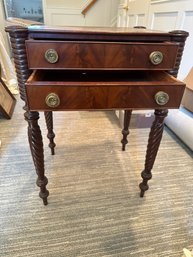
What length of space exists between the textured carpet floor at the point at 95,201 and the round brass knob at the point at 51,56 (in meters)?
0.69

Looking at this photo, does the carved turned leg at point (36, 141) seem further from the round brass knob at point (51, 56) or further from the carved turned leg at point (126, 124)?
the carved turned leg at point (126, 124)

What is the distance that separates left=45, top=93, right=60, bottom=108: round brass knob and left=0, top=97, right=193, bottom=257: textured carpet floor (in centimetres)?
57

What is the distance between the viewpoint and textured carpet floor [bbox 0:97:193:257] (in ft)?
2.64

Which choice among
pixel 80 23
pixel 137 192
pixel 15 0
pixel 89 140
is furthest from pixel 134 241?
pixel 15 0

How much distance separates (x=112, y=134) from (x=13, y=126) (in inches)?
32.3

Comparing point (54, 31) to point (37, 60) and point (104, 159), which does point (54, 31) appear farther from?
point (104, 159)

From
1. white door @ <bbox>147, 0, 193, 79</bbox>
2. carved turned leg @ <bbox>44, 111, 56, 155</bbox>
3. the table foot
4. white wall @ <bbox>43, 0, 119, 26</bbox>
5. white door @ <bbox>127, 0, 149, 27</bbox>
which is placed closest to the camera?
the table foot

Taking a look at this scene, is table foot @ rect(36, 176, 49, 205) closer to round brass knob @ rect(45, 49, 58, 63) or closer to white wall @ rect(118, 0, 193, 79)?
round brass knob @ rect(45, 49, 58, 63)

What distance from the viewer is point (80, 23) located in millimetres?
3586

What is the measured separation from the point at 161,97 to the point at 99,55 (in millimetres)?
247

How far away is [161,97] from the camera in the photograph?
25.8 inches

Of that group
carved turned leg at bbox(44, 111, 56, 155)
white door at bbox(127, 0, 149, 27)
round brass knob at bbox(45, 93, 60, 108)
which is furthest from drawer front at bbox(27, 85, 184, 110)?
white door at bbox(127, 0, 149, 27)

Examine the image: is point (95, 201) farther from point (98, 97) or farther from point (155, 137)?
point (98, 97)

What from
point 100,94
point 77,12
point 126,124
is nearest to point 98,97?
point 100,94
